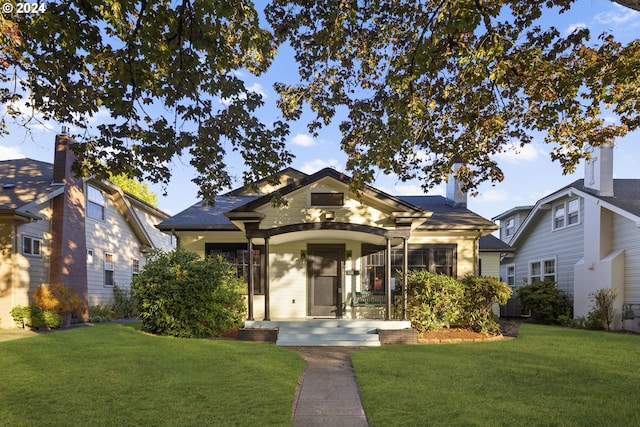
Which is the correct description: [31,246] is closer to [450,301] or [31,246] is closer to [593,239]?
[450,301]

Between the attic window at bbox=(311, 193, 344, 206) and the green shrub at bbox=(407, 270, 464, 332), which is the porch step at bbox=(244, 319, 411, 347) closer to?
the green shrub at bbox=(407, 270, 464, 332)

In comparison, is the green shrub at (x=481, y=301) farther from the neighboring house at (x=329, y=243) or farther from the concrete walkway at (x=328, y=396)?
the concrete walkway at (x=328, y=396)

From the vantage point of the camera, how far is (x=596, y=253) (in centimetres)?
1634

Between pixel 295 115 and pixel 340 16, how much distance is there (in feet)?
7.23

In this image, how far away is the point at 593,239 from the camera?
16.6 meters

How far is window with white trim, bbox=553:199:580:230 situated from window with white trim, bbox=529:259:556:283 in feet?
5.90

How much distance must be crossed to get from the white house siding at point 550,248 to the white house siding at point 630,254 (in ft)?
7.01

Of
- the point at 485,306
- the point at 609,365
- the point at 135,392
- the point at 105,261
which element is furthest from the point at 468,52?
the point at 105,261

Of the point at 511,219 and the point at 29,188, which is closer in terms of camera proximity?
the point at 29,188

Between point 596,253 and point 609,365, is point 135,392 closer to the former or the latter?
point 609,365

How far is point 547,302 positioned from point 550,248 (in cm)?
353

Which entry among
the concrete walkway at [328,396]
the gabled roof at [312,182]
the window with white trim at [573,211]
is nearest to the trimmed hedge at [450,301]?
the gabled roof at [312,182]

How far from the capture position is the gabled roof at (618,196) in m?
15.1

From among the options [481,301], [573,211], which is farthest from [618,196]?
[481,301]
